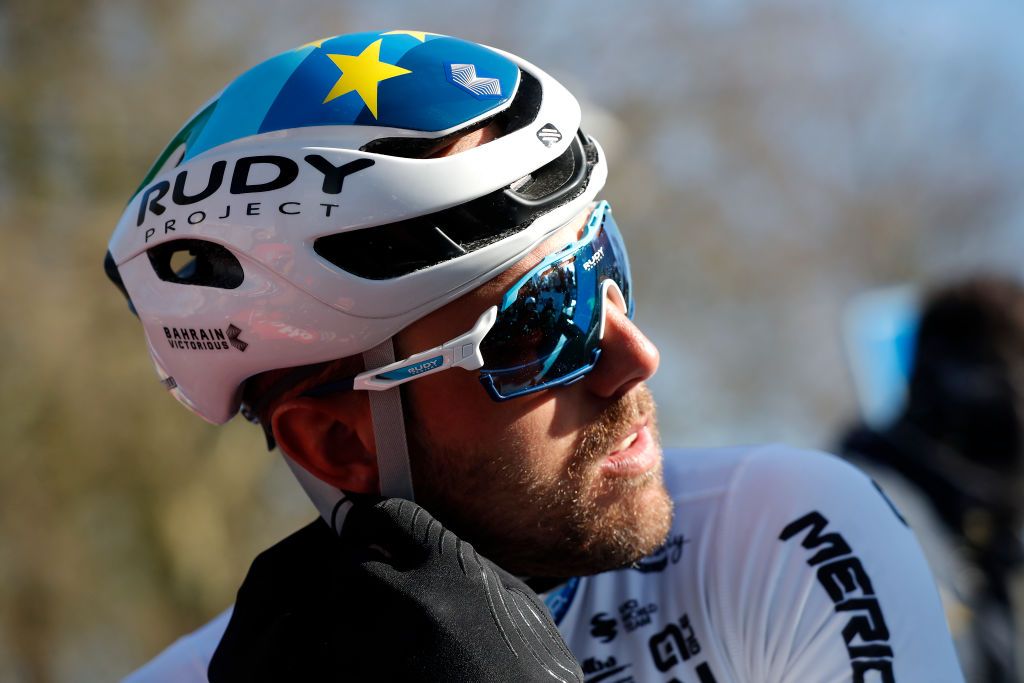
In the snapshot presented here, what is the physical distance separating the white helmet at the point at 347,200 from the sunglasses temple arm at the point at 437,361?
3.0 inches

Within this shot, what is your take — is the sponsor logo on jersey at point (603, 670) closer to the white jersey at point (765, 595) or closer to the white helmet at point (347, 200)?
the white jersey at point (765, 595)

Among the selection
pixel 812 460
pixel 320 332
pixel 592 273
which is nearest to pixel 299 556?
pixel 320 332

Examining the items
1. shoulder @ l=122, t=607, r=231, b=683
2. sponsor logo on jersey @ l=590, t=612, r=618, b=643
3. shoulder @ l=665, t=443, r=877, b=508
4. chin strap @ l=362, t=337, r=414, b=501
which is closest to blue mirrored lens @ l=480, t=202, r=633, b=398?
chin strap @ l=362, t=337, r=414, b=501

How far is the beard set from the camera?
2.52 meters

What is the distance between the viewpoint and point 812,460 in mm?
2744

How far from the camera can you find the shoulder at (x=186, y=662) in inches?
113

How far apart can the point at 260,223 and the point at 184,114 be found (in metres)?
12.3

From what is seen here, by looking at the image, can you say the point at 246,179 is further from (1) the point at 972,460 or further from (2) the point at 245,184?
(1) the point at 972,460

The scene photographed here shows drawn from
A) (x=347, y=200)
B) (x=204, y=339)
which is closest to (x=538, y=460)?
(x=347, y=200)

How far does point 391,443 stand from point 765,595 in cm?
102

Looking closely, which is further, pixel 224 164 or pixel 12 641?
pixel 12 641

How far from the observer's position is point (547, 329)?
2473 mm

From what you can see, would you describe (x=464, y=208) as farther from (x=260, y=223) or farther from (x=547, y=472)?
(x=547, y=472)

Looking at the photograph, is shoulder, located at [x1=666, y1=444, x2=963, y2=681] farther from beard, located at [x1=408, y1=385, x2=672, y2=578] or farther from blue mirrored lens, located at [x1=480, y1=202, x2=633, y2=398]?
blue mirrored lens, located at [x1=480, y1=202, x2=633, y2=398]
